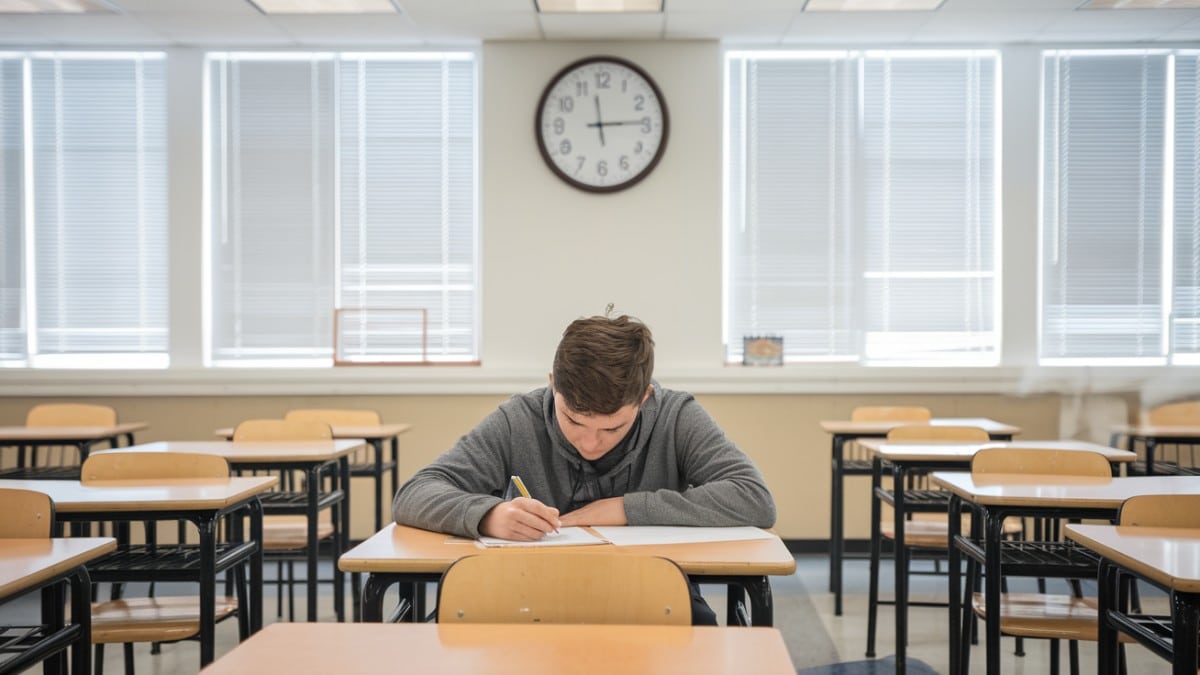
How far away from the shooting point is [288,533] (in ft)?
12.3

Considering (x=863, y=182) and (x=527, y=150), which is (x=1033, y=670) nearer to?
(x=863, y=182)

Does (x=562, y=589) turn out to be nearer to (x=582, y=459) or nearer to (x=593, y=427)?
(x=593, y=427)

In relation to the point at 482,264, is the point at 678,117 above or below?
above

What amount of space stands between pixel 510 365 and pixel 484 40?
1.84 metres

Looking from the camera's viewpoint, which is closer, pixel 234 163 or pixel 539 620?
pixel 539 620

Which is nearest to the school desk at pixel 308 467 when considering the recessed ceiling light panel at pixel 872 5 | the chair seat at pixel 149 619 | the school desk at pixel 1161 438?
the chair seat at pixel 149 619

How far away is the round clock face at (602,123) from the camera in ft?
17.4

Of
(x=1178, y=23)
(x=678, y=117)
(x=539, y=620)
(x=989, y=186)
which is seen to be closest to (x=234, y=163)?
(x=678, y=117)

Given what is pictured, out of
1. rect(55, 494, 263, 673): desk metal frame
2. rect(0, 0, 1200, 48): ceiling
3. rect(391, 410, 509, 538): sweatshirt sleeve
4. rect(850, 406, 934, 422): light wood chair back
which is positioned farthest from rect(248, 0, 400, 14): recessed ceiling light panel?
rect(391, 410, 509, 538): sweatshirt sleeve

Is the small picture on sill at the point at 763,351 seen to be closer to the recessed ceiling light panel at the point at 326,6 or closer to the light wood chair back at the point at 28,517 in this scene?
the recessed ceiling light panel at the point at 326,6

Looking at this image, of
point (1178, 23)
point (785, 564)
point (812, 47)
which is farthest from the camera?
point (812, 47)

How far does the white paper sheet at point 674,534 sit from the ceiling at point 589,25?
3387 mm

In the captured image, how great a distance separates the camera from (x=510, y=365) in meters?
5.35

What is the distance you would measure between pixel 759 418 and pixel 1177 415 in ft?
7.15
